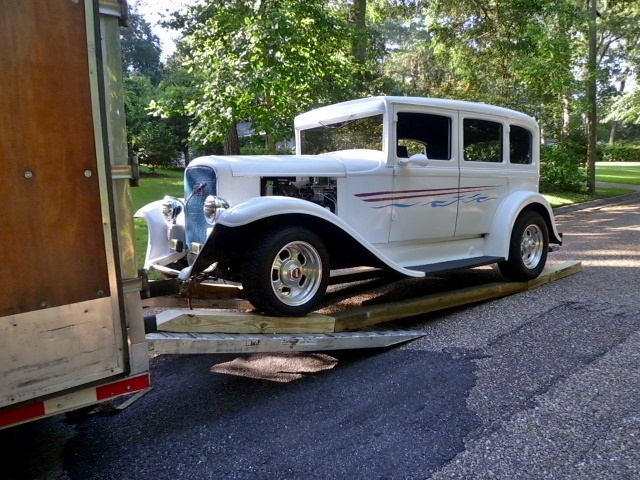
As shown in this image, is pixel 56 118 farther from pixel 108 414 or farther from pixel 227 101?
pixel 227 101

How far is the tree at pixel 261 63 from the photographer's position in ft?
27.5

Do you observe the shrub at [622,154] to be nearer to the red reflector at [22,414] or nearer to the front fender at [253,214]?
the front fender at [253,214]

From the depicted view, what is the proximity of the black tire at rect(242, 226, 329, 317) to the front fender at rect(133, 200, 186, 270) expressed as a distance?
1.21 m

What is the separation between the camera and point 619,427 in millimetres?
2842

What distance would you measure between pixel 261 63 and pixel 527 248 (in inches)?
205

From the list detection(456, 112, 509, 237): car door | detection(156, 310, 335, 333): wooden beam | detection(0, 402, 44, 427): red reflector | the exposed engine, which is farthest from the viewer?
detection(456, 112, 509, 237): car door

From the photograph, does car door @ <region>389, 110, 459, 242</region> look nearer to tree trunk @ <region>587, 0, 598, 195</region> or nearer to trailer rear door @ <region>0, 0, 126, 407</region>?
trailer rear door @ <region>0, 0, 126, 407</region>

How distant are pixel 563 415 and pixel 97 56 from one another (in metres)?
3.16

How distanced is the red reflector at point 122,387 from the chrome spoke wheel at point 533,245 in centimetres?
480

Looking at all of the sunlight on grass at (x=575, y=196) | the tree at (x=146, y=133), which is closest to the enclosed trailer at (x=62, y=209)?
the sunlight on grass at (x=575, y=196)

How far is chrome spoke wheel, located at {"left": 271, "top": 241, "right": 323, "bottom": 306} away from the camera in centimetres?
384

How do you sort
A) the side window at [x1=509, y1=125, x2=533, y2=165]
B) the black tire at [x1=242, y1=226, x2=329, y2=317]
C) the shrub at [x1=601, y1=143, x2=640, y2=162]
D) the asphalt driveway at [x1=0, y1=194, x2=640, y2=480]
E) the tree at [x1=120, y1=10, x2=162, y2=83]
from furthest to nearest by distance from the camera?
the shrub at [x1=601, y1=143, x2=640, y2=162] → the tree at [x1=120, y1=10, x2=162, y2=83] → the side window at [x1=509, y1=125, x2=533, y2=165] → the black tire at [x1=242, y1=226, x2=329, y2=317] → the asphalt driveway at [x1=0, y1=194, x2=640, y2=480]

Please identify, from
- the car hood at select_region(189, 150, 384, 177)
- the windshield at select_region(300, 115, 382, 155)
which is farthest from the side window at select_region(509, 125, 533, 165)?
the car hood at select_region(189, 150, 384, 177)

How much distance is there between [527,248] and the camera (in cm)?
606
